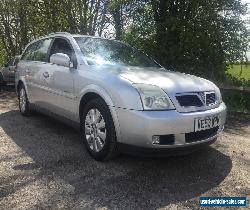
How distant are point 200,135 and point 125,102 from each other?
3.13ft

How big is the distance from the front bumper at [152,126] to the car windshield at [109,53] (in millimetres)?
1284

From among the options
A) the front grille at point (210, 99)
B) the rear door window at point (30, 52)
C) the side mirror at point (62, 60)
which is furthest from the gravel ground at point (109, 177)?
the rear door window at point (30, 52)

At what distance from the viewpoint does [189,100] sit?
401 cm

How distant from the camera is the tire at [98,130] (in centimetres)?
409

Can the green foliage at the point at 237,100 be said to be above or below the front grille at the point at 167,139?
below

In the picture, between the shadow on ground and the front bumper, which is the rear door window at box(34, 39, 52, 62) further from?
the front bumper

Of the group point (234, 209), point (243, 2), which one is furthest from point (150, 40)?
point (234, 209)

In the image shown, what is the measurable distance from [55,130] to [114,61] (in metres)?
1.69

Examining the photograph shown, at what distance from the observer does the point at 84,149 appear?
4.84m

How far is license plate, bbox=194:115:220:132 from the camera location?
3.91 metres

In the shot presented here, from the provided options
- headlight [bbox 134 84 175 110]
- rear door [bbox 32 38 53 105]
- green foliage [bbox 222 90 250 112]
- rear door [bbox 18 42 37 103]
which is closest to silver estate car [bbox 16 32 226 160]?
headlight [bbox 134 84 175 110]

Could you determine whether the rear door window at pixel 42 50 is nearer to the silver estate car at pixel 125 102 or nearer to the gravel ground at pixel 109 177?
the silver estate car at pixel 125 102

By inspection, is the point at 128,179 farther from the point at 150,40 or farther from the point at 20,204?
the point at 150,40

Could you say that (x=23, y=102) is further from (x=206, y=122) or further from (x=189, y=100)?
(x=206, y=122)
